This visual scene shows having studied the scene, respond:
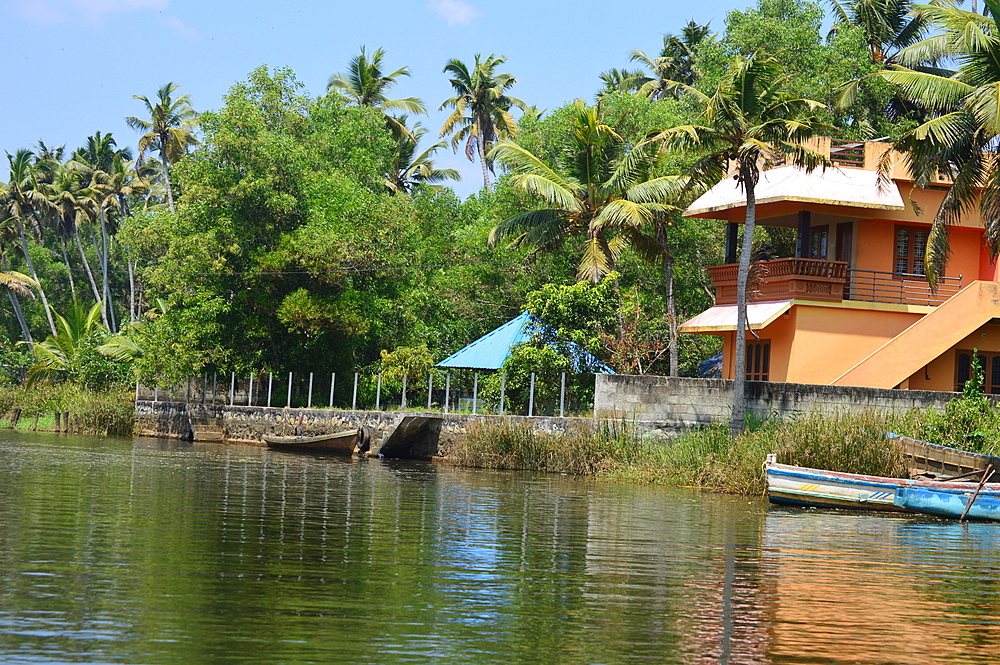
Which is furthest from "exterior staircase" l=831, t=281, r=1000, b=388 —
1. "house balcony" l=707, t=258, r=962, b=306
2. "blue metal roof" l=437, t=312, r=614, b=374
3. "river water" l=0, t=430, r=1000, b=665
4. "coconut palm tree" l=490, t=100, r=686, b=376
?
"river water" l=0, t=430, r=1000, b=665

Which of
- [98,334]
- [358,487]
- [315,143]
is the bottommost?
[358,487]

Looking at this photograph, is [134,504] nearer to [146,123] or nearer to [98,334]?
[98,334]

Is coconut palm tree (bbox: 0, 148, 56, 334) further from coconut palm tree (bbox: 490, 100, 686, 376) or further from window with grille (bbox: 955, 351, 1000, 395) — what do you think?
window with grille (bbox: 955, 351, 1000, 395)

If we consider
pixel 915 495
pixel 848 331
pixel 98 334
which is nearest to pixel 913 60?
pixel 848 331

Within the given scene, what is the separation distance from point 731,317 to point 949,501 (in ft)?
41.5

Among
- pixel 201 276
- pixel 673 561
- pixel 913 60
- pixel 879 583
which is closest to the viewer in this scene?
pixel 879 583

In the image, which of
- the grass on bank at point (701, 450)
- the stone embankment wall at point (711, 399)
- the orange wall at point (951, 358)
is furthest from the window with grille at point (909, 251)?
the grass on bank at point (701, 450)

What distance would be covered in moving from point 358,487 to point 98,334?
37.8m

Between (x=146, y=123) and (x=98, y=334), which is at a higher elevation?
(x=146, y=123)

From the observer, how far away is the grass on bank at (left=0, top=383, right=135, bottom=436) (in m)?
45.2

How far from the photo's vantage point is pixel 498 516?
19047mm

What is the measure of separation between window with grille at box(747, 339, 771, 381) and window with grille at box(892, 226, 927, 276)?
4.53m

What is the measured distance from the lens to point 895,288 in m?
33.2

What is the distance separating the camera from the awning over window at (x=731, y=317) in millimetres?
31906
